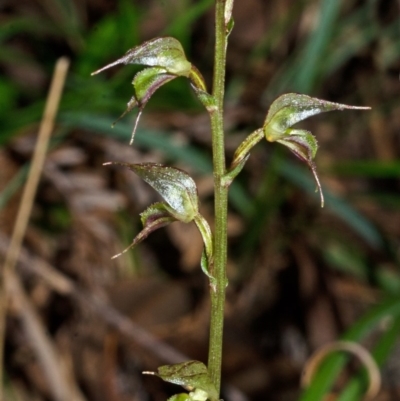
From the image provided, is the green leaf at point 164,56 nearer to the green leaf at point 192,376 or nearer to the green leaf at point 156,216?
the green leaf at point 156,216

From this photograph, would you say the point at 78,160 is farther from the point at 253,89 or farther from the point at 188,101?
the point at 253,89

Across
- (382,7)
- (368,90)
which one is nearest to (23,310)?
(368,90)

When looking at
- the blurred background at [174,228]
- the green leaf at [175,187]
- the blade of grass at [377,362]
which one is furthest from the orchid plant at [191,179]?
the blurred background at [174,228]

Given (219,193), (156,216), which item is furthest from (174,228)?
(219,193)

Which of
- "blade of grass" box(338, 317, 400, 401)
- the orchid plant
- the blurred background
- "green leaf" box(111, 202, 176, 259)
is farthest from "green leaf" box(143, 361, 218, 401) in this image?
the blurred background

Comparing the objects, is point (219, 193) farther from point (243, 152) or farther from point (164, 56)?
point (164, 56)

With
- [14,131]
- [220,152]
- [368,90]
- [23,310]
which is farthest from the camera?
[368,90]

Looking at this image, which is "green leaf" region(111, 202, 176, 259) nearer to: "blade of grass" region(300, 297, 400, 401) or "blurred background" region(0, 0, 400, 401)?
"blade of grass" region(300, 297, 400, 401)
